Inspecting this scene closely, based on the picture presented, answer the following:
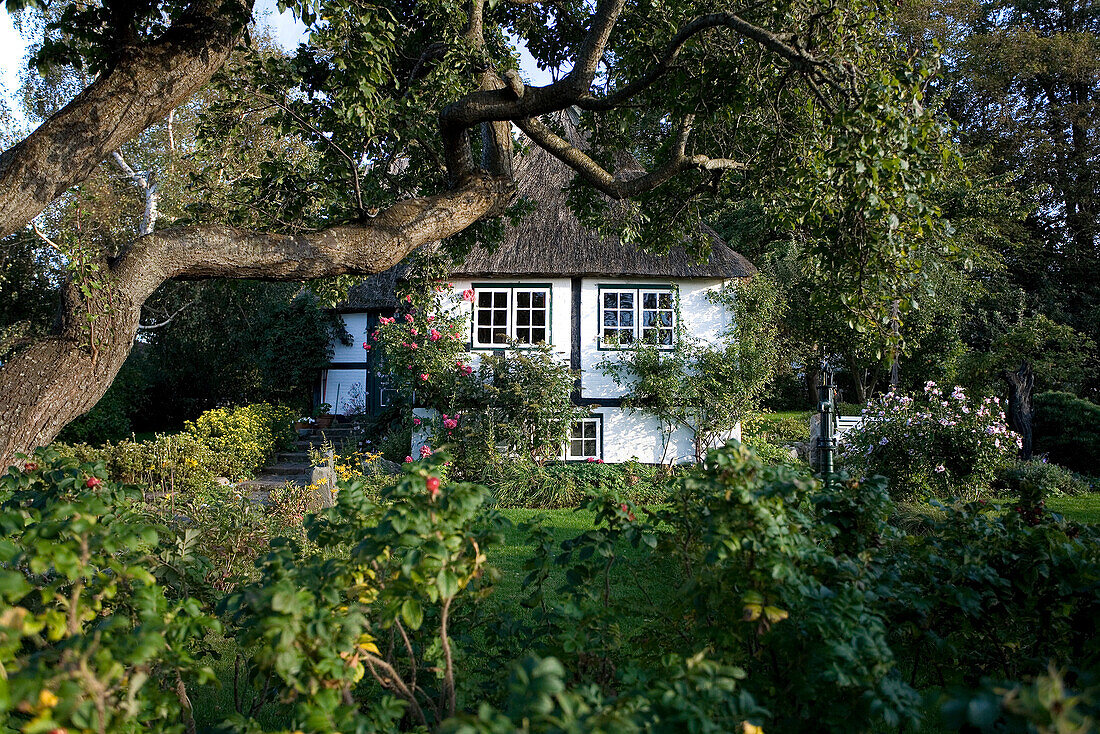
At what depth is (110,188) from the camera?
19016mm

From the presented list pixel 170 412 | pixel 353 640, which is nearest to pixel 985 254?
pixel 353 640

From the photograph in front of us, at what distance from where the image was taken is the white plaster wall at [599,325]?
13336 millimetres

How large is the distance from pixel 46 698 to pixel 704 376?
1195 centimetres

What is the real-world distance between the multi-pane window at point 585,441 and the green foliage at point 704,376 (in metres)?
0.87

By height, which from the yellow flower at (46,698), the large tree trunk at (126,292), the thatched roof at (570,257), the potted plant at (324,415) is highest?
the thatched roof at (570,257)

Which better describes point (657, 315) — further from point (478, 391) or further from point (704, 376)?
point (478, 391)

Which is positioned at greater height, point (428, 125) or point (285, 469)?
point (428, 125)

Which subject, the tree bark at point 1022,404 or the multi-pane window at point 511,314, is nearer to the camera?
the tree bark at point 1022,404

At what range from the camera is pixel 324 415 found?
18375mm

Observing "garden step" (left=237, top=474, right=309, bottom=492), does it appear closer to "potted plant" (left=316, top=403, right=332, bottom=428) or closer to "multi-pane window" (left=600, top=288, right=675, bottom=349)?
"potted plant" (left=316, top=403, right=332, bottom=428)

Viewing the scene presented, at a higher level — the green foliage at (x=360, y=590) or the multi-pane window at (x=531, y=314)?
the multi-pane window at (x=531, y=314)

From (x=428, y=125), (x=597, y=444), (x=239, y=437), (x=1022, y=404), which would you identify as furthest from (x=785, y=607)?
(x=1022, y=404)

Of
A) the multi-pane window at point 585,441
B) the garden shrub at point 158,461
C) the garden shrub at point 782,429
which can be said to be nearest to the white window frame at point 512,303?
the multi-pane window at point 585,441

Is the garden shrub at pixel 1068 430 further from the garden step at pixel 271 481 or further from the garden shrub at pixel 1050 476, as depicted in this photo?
the garden step at pixel 271 481
